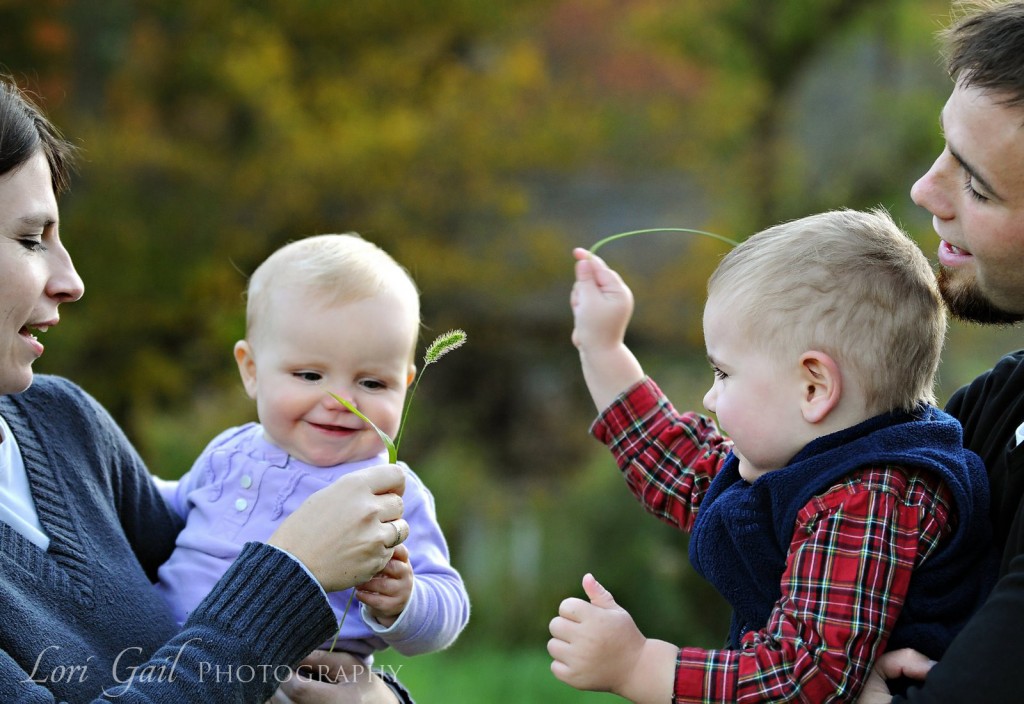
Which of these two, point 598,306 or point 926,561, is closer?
point 926,561

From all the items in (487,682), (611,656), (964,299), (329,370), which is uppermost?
(964,299)

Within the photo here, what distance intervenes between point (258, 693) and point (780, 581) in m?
0.89

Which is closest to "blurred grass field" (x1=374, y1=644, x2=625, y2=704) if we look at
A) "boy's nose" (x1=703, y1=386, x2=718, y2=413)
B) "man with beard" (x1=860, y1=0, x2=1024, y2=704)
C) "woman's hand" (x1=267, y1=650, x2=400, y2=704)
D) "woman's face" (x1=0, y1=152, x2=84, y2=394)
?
"woman's hand" (x1=267, y1=650, x2=400, y2=704)

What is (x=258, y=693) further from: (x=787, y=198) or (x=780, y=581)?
(x=787, y=198)

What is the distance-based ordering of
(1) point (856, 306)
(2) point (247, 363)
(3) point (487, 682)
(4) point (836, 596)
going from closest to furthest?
(4) point (836, 596), (1) point (856, 306), (2) point (247, 363), (3) point (487, 682)

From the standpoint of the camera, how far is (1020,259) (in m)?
1.99

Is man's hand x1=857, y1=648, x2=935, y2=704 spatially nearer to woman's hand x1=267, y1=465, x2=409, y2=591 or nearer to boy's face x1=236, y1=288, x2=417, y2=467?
woman's hand x1=267, y1=465, x2=409, y2=591

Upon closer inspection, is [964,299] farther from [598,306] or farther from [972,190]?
[598,306]

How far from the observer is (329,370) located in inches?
92.5

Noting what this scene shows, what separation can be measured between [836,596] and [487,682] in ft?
12.7

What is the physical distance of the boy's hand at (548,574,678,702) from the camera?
76.4 inches

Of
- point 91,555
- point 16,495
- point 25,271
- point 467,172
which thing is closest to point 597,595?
point 91,555

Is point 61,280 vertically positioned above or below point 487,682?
above

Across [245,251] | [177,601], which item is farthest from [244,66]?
[177,601]
